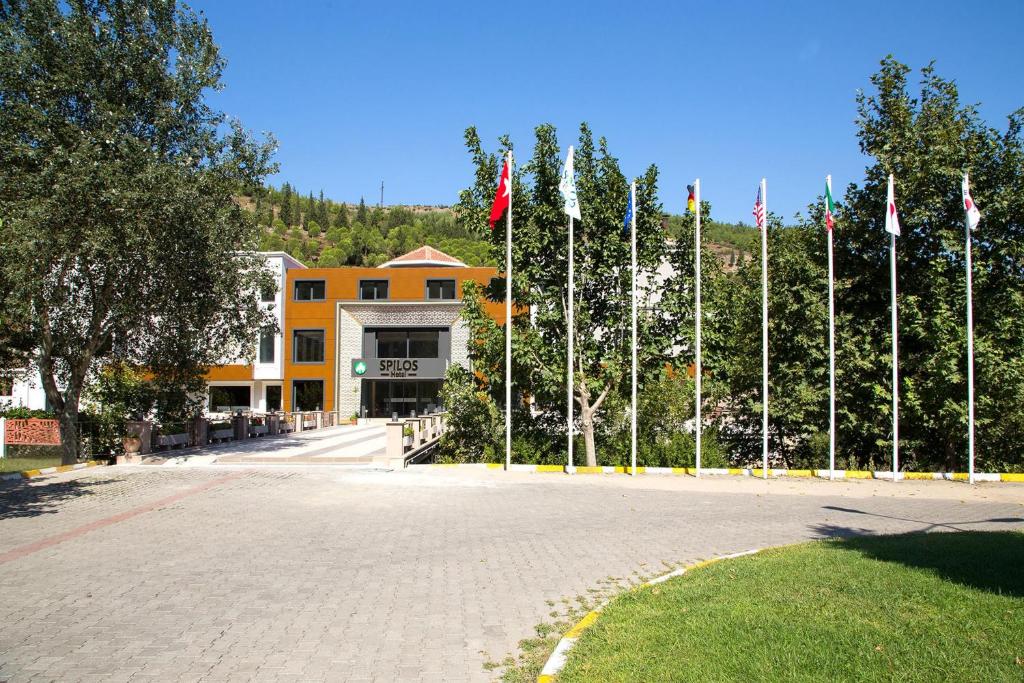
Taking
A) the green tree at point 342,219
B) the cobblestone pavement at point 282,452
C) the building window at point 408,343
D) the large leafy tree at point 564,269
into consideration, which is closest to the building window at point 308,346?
the building window at point 408,343

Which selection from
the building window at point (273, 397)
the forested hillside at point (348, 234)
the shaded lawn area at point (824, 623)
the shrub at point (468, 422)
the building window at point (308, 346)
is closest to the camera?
the shaded lawn area at point (824, 623)

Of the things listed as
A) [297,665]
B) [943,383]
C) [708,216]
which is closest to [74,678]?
[297,665]

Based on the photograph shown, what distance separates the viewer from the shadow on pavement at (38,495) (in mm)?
→ 12336

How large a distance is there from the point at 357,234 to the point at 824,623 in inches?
5166

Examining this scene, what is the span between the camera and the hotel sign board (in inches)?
1868

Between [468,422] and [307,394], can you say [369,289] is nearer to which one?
[307,394]

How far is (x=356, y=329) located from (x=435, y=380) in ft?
20.0

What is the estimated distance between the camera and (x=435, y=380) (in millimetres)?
48344

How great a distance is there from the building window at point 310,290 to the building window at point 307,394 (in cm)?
558

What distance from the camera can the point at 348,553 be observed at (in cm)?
936

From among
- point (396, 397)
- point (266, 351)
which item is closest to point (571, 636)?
point (396, 397)

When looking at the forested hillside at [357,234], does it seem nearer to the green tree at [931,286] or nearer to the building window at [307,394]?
the building window at [307,394]

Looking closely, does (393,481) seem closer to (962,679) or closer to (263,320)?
(263,320)

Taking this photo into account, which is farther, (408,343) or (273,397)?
(273,397)
